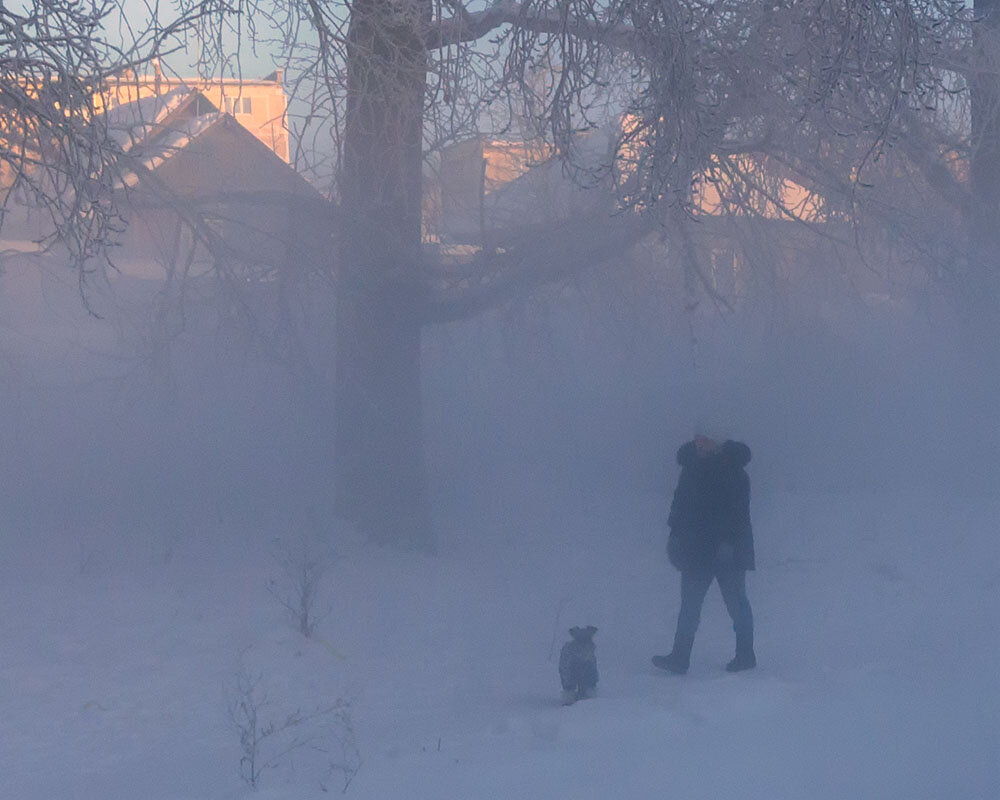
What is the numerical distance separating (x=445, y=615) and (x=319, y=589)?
37.7 inches

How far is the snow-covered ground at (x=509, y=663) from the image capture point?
166 inches

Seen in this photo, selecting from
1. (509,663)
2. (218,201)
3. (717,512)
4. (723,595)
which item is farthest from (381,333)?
(723,595)

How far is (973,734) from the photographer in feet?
14.6

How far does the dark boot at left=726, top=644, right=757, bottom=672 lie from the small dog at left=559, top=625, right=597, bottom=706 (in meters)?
0.95

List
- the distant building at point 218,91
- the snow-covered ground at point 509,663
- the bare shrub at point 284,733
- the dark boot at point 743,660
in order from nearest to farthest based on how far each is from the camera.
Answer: the snow-covered ground at point 509,663 → the bare shrub at point 284,733 → the dark boot at point 743,660 → the distant building at point 218,91

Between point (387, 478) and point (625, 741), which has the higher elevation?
point (387, 478)

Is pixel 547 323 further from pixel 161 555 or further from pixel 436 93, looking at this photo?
pixel 161 555

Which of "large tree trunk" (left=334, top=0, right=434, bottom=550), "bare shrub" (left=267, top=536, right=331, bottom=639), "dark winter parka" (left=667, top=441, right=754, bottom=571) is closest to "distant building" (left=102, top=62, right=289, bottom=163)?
"large tree trunk" (left=334, top=0, right=434, bottom=550)

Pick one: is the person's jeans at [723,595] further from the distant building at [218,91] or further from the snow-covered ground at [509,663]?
the distant building at [218,91]

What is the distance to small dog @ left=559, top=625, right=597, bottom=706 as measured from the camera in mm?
5133

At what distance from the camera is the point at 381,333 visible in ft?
29.2

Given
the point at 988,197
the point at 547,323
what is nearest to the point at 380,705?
the point at 547,323

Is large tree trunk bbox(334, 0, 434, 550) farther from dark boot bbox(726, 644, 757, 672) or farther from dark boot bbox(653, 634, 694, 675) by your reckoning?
dark boot bbox(726, 644, 757, 672)

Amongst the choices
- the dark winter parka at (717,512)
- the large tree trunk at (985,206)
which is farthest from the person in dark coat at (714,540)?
the large tree trunk at (985,206)
